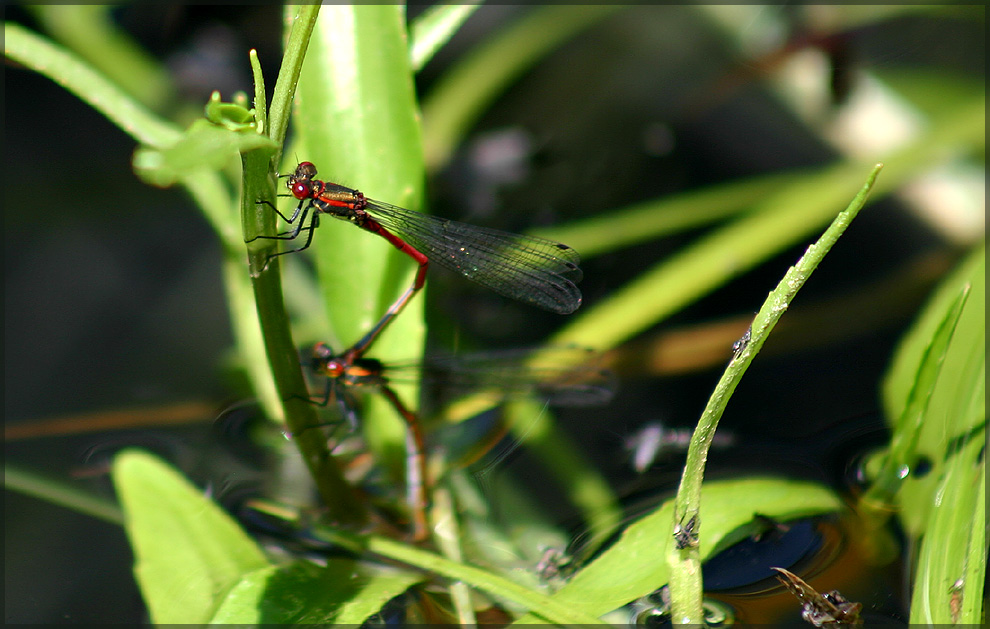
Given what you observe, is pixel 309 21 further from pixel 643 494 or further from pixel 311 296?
pixel 311 296

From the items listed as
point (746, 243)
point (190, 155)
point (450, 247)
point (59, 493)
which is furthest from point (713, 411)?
point (59, 493)

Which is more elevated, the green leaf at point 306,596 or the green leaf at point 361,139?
the green leaf at point 361,139

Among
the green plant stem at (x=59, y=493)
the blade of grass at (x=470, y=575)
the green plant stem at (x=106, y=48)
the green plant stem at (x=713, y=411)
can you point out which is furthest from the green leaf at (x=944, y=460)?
the green plant stem at (x=106, y=48)

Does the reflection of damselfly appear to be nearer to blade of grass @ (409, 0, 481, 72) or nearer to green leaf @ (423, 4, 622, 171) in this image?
blade of grass @ (409, 0, 481, 72)

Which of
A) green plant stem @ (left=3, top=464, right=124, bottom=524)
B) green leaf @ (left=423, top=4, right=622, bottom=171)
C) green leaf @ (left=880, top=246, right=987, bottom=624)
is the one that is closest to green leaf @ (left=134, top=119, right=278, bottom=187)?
green leaf @ (left=880, top=246, right=987, bottom=624)

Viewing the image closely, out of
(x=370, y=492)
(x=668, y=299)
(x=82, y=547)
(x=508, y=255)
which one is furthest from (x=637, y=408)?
(x=82, y=547)

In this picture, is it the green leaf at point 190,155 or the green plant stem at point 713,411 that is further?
the green plant stem at point 713,411

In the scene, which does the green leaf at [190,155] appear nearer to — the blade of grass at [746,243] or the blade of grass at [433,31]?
the blade of grass at [433,31]

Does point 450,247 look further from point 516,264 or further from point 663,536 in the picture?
point 663,536
